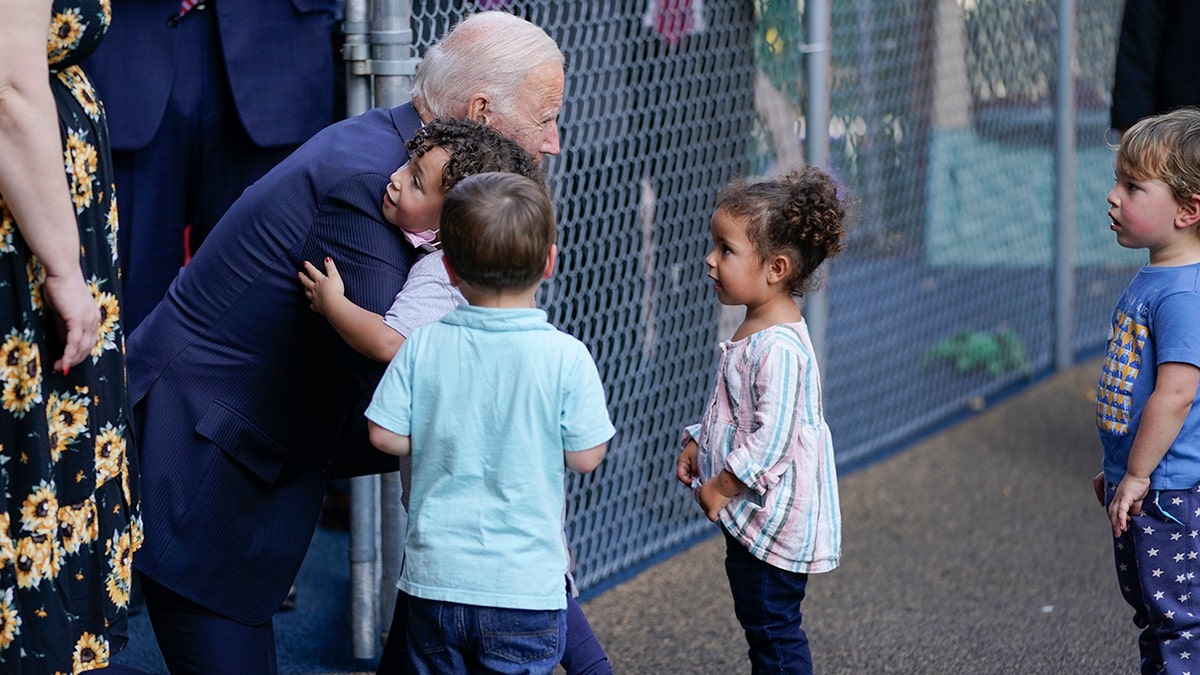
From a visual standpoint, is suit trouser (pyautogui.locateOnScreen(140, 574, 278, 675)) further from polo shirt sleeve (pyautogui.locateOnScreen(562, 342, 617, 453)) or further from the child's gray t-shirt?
polo shirt sleeve (pyautogui.locateOnScreen(562, 342, 617, 453))

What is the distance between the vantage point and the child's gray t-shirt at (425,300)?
2385mm

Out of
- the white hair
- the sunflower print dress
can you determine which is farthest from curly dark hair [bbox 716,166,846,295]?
the sunflower print dress

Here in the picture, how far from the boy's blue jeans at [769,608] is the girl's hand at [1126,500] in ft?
1.98

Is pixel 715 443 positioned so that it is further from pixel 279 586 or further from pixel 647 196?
pixel 647 196

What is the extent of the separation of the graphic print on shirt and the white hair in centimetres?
120

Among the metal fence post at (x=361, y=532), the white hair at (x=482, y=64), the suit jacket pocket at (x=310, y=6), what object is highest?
the suit jacket pocket at (x=310, y=6)

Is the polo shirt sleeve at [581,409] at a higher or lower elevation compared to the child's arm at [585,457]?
higher

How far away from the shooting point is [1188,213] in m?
2.74

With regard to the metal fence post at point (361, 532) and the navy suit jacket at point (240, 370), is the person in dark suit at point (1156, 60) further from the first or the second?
the navy suit jacket at point (240, 370)

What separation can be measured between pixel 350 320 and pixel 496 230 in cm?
39

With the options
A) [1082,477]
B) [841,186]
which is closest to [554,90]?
[841,186]

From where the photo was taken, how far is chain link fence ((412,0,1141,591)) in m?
4.08

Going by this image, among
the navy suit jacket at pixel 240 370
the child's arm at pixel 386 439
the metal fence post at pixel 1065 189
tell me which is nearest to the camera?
the child's arm at pixel 386 439

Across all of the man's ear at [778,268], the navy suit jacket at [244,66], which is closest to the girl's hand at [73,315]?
the man's ear at [778,268]
